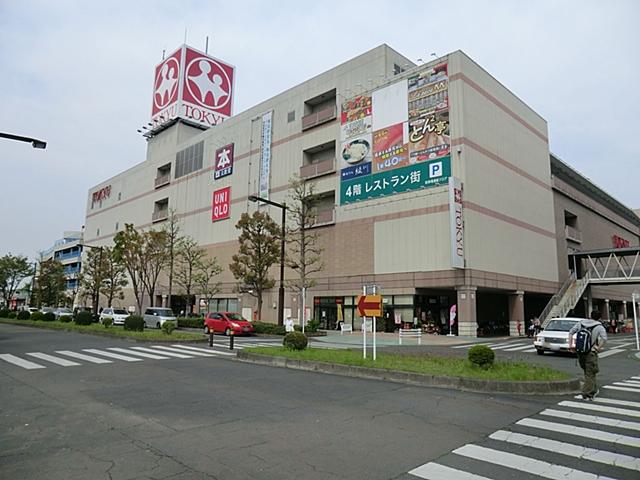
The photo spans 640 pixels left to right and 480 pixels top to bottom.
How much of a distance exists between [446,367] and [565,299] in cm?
3042

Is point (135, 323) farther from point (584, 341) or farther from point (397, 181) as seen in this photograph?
point (584, 341)

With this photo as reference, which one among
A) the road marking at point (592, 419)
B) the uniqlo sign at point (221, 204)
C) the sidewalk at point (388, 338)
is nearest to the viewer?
the road marking at point (592, 419)

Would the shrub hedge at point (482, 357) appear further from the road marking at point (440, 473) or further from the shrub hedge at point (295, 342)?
the road marking at point (440, 473)

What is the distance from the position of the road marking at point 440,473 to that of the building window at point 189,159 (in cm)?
4751

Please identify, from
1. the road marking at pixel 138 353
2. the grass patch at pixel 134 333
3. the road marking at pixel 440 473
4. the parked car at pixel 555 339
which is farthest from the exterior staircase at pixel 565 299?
the road marking at pixel 440 473

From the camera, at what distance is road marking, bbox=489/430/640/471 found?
4.83 metres

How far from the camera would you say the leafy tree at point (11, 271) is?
59000mm

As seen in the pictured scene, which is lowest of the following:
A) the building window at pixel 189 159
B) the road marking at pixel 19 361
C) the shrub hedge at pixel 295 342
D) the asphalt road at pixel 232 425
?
the road marking at pixel 19 361

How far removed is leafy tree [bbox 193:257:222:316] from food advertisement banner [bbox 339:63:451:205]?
614 inches

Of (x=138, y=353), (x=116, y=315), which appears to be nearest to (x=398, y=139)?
(x=138, y=353)

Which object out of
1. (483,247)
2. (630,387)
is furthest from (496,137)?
(630,387)

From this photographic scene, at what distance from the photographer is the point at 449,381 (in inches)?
372

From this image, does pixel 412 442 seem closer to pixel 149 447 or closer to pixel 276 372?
pixel 149 447

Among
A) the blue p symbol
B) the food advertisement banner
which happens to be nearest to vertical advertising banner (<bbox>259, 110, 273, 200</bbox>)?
the food advertisement banner
